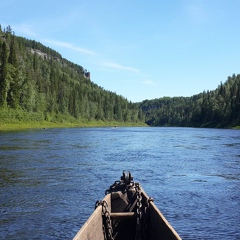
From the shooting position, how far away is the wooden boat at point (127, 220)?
9.52 m

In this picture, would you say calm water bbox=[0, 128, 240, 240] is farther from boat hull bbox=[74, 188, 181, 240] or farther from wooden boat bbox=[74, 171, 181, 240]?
wooden boat bbox=[74, 171, 181, 240]

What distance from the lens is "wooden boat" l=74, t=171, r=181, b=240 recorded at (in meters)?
9.52

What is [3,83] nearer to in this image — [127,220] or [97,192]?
[97,192]

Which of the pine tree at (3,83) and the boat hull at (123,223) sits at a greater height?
the pine tree at (3,83)

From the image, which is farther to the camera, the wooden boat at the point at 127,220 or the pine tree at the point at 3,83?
the pine tree at the point at 3,83

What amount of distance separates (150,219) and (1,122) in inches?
4213

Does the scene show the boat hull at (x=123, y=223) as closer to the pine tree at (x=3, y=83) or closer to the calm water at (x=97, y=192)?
the calm water at (x=97, y=192)

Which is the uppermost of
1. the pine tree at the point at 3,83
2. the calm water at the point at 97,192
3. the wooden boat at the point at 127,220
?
the pine tree at the point at 3,83

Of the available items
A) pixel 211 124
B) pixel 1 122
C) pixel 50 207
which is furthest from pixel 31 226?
pixel 211 124

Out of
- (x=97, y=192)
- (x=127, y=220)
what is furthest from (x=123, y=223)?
(x=97, y=192)

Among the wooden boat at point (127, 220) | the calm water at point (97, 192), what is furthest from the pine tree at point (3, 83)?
the wooden boat at point (127, 220)

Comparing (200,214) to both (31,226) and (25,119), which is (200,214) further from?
(25,119)

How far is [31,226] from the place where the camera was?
49.7 feet

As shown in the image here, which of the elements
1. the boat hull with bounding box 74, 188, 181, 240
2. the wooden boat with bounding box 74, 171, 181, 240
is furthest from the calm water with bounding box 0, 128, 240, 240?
the wooden boat with bounding box 74, 171, 181, 240
